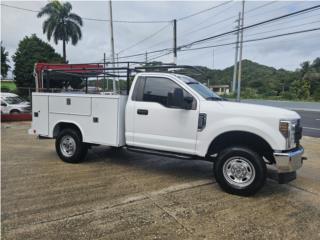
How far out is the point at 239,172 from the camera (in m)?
4.97

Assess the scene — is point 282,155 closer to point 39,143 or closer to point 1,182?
point 1,182

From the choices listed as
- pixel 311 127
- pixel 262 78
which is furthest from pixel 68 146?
pixel 262 78

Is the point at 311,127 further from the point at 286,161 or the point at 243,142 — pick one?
the point at 286,161

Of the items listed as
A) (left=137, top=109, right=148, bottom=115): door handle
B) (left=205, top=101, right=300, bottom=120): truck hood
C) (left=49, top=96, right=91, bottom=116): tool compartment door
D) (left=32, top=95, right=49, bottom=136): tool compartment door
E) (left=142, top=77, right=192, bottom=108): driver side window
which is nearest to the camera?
(left=205, top=101, right=300, bottom=120): truck hood

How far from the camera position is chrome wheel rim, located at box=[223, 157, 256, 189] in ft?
16.0

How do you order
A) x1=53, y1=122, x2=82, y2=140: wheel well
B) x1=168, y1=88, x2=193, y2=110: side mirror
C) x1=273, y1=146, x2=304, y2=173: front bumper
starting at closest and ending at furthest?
x1=273, y1=146, x2=304, y2=173: front bumper < x1=168, y1=88, x2=193, y2=110: side mirror < x1=53, y1=122, x2=82, y2=140: wheel well

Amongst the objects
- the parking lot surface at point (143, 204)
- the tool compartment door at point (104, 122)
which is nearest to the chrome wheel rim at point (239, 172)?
the parking lot surface at point (143, 204)

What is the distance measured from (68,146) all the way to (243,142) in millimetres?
3846

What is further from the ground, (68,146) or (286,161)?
(286,161)

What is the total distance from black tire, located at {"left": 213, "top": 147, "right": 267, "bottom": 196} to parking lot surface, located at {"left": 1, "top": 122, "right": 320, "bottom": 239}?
0.16 m

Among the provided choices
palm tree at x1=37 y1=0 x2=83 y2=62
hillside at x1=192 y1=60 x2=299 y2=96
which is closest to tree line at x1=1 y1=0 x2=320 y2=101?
palm tree at x1=37 y1=0 x2=83 y2=62

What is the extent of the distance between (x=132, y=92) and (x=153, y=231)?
306 cm

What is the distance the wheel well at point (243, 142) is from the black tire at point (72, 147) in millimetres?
2887

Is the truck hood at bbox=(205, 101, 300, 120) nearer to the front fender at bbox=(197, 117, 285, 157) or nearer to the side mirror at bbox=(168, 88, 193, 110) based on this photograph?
the front fender at bbox=(197, 117, 285, 157)
